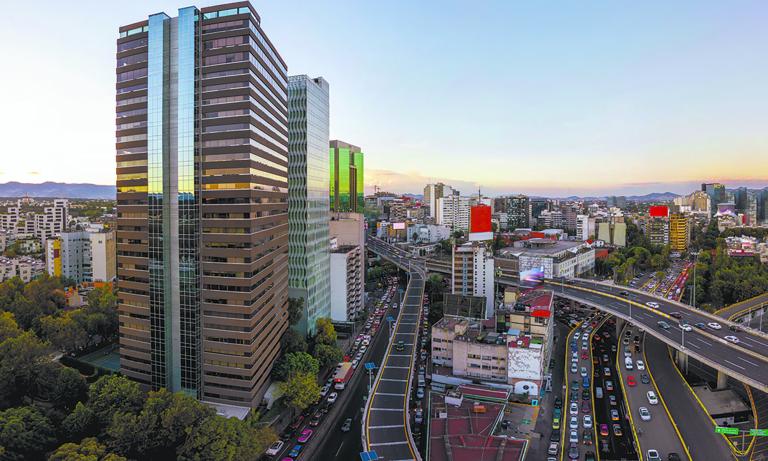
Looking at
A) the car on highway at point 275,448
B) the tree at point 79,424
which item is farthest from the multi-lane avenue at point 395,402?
the tree at point 79,424

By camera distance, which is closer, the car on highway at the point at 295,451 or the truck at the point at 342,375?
the car on highway at the point at 295,451

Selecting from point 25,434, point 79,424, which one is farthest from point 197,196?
point 25,434

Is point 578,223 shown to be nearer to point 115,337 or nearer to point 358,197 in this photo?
point 358,197

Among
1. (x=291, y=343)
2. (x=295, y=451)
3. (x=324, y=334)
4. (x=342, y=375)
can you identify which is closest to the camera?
(x=295, y=451)

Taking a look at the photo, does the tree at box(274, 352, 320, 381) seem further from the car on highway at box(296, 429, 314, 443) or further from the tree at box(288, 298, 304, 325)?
the tree at box(288, 298, 304, 325)

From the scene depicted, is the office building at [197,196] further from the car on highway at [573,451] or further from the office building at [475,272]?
the office building at [475,272]

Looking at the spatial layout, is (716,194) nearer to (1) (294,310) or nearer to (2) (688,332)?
(2) (688,332)

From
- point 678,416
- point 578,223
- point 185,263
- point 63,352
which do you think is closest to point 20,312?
point 63,352
